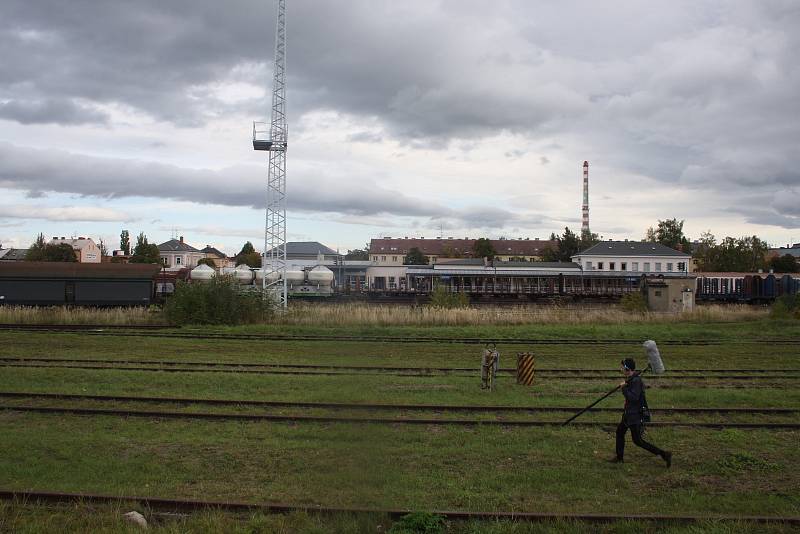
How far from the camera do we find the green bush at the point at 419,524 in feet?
24.5

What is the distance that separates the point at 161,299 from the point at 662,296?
1480 inches

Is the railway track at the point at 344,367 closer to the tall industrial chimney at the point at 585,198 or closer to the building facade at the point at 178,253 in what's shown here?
the tall industrial chimney at the point at 585,198

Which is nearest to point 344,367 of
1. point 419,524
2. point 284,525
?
point 284,525

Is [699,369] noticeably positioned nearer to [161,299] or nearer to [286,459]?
[286,459]

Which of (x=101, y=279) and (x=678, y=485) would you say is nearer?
(x=678, y=485)

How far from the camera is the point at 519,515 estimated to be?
788 centimetres

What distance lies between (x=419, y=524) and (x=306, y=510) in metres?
1.47

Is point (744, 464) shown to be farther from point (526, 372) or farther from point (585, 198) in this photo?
point (585, 198)

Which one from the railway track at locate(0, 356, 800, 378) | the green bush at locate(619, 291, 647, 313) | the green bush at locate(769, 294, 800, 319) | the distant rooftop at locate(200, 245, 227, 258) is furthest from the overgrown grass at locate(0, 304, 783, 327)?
the distant rooftop at locate(200, 245, 227, 258)

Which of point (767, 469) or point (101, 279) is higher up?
point (101, 279)

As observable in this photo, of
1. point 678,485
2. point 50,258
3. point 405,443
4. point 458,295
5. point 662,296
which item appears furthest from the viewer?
point 50,258

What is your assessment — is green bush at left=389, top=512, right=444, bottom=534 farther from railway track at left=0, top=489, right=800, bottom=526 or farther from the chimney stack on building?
the chimney stack on building

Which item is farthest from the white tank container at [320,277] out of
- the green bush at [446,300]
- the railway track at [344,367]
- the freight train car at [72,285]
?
the railway track at [344,367]

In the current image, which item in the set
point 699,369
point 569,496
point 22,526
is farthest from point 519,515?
point 699,369
